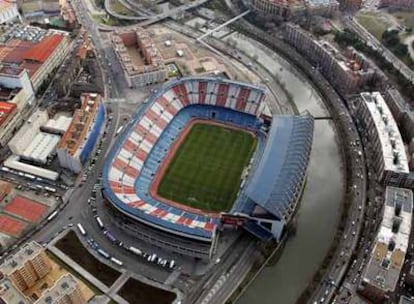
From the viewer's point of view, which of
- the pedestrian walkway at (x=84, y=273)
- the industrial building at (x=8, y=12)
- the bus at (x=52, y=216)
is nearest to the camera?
the pedestrian walkway at (x=84, y=273)

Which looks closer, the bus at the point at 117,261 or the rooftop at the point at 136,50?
the bus at the point at 117,261

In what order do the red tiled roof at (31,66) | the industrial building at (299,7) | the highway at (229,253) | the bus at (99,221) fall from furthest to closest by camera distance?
the industrial building at (299,7) < the red tiled roof at (31,66) < the bus at (99,221) < the highway at (229,253)

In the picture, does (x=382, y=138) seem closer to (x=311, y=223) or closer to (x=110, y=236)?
(x=311, y=223)

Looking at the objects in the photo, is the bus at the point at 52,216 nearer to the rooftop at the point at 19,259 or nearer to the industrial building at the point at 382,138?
the rooftop at the point at 19,259

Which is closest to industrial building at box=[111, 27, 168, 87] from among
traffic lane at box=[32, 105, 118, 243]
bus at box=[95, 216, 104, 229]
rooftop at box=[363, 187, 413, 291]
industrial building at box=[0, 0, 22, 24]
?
traffic lane at box=[32, 105, 118, 243]

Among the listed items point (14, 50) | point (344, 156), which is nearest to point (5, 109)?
point (14, 50)

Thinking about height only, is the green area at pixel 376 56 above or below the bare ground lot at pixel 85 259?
above

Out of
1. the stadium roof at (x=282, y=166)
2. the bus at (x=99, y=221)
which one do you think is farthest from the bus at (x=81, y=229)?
the stadium roof at (x=282, y=166)

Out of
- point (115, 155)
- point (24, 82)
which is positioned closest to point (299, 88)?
point (115, 155)

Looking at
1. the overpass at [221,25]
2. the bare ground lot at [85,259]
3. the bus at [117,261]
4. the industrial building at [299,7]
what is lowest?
the bare ground lot at [85,259]
